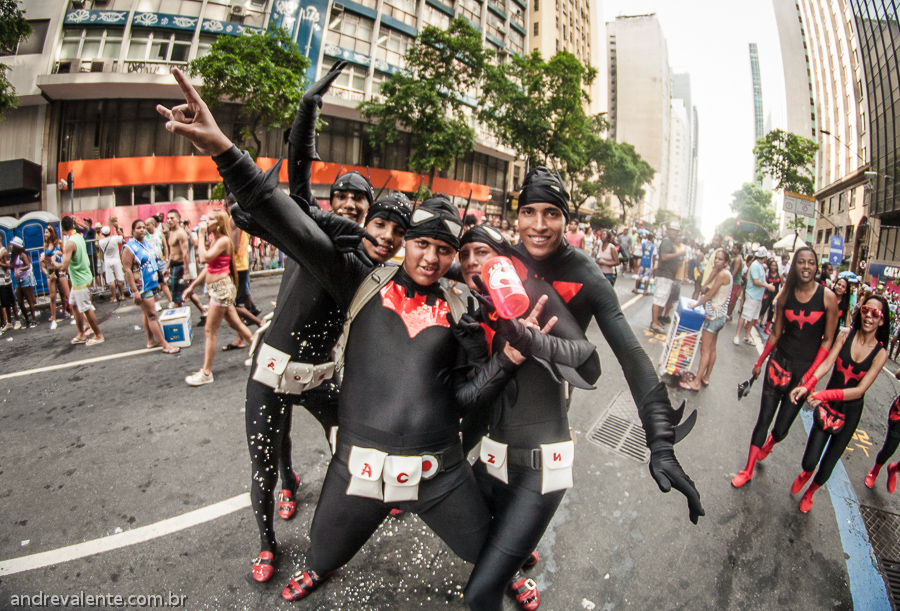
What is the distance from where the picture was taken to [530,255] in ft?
7.10

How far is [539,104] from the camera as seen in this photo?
2789 cm

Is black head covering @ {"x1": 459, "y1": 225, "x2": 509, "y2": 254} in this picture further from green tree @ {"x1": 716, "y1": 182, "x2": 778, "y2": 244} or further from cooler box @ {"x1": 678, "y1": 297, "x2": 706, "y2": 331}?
green tree @ {"x1": 716, "y1": 182, "x2": 778, "y2": 244}

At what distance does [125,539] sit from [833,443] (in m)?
5.42

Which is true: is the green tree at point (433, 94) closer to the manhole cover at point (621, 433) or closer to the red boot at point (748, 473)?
the manhole cover at point (621, 433)

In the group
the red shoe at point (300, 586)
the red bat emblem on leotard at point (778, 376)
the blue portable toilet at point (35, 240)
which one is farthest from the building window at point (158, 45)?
the red bat emblem on leotard at point (778, 376)

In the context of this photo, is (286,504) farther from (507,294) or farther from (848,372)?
(848,372)

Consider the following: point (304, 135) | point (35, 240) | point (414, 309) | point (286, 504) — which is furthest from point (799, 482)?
point (35, 240)

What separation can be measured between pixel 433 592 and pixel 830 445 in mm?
3519

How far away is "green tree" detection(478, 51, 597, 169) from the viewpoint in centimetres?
2678

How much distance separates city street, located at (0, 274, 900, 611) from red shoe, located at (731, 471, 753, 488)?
3.6 inches

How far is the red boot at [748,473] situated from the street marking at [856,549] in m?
0.63

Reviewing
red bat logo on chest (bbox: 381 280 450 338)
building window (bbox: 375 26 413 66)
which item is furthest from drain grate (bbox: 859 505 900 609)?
building window (bbox: 375 26 413 66)

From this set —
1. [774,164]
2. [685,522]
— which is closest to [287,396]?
[685,522]

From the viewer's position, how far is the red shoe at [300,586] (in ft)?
7.44
